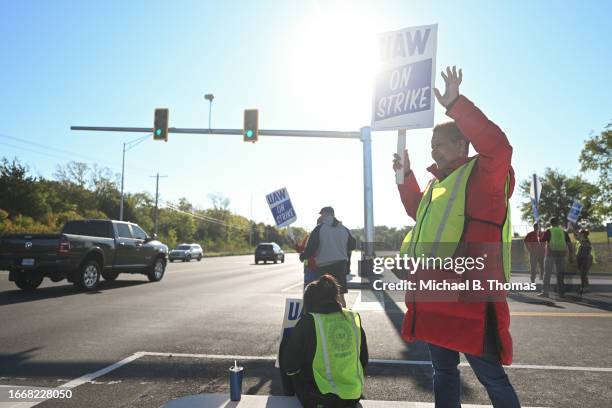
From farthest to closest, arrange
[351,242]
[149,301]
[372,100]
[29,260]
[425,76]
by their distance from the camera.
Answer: [29,260]
[149,301]
[351,242]
[372,100]
[425,76]

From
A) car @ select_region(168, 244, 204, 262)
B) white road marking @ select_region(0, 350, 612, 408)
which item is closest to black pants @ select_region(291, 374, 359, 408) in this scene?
white road marking @ select_region(0, 350, 612, 408)

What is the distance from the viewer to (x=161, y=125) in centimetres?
1736

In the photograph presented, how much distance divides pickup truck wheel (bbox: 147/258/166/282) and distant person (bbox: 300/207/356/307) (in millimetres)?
10151

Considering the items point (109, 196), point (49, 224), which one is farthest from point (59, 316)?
point (109, 196)

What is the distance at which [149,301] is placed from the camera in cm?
1007

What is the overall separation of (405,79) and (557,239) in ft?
27.8

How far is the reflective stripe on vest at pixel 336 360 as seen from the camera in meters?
2.93

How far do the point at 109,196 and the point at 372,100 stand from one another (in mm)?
68131

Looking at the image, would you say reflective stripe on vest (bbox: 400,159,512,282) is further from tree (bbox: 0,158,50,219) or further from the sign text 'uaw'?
tree (bbox: 0,158,50,219)

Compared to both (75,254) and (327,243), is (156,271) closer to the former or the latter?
(75,254)

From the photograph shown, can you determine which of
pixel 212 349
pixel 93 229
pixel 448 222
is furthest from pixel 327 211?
pixel 93 229

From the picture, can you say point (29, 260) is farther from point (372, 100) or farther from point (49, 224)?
point (49, 224)

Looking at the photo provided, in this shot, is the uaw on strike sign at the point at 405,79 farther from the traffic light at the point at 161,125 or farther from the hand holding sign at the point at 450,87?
the traffic light at the point at 161,125

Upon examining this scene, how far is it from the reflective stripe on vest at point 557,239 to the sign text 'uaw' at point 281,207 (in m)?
5.97
